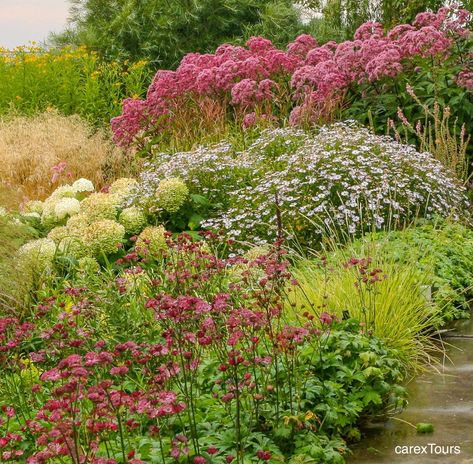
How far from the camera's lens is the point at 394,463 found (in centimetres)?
351

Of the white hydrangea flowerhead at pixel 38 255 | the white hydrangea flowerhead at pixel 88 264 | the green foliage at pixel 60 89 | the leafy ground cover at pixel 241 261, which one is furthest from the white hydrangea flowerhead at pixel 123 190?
the green foliage at pixel 60 89

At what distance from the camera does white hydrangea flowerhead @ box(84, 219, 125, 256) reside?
6.70 meters

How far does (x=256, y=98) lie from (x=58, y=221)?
300 cm

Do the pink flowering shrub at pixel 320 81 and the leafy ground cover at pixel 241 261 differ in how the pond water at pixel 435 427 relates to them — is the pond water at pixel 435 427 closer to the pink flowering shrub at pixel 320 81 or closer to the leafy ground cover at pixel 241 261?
the leafy ground cover at pixel 241 261

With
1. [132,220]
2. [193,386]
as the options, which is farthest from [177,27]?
[193,386]

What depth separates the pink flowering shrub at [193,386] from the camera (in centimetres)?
280

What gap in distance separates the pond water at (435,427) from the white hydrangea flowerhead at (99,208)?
354 cm

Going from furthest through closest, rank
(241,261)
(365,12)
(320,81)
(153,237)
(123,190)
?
(365,12), (320,81), (123,190), (153,237), (241,261)

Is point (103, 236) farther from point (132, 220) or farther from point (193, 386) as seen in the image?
point (193, 386)

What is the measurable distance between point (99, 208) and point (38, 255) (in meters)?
1.12

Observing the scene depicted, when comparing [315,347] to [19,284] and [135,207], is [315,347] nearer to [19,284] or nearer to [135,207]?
[19,284]

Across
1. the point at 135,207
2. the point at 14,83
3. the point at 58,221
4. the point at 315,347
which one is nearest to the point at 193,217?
the point at 135,207

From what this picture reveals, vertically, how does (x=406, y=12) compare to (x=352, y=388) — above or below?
above

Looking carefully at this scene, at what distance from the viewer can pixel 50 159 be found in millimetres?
9836
